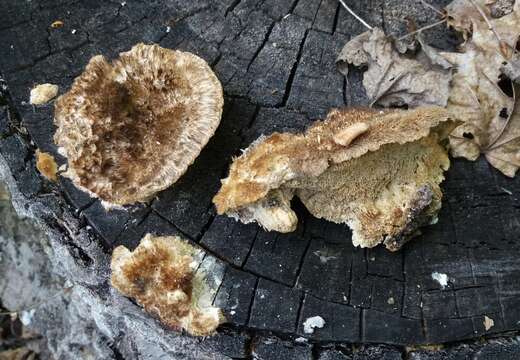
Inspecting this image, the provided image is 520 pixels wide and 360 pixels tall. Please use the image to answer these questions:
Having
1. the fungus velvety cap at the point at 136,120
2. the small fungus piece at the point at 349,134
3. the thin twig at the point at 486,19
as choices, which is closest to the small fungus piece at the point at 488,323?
the small fungus piece at the point at 349,134

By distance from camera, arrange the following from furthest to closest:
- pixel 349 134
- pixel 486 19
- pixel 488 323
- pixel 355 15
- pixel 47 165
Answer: pixel 355 15 < pixel 486 19 < pixel 47 165 < pixel 488 323 < pixel 349 134

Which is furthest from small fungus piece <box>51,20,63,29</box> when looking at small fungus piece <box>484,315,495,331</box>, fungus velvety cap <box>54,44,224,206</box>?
small fungus piece <box>484,315,495,331</box>

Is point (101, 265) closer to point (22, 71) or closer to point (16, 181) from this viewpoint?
point (16, 181)

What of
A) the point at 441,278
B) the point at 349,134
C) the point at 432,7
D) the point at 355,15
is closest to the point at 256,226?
the point at 349,134

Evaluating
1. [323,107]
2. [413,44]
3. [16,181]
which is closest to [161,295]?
[16,181]

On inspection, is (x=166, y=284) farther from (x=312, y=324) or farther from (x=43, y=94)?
(x=43, y=94)

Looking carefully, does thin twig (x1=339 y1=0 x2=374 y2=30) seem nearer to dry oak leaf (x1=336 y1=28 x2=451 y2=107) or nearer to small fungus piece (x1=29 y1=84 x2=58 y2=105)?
dry oak leaf (x1=336 y1=28 x2=451 y2=107)
